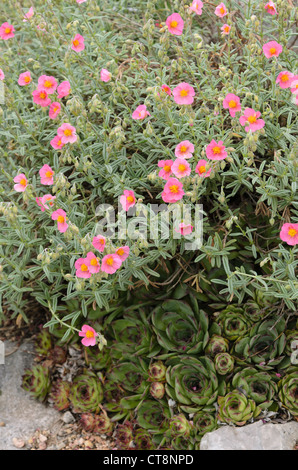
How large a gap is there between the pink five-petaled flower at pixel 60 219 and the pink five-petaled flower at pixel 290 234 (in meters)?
1.10

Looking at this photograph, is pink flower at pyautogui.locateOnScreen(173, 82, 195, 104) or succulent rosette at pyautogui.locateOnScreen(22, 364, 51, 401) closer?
pink flower at pyautogui.locateOnScreen(173, 82, 195, 104)

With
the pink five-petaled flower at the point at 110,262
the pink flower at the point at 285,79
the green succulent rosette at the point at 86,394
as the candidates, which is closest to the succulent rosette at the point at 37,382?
the green succulent rosette at the point at 86,394

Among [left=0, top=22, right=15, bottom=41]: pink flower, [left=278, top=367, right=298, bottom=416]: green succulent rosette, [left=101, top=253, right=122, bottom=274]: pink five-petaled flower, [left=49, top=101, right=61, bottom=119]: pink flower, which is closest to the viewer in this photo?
[left=101, top=253, right=122, bottom=274]: pink five-petaled flower

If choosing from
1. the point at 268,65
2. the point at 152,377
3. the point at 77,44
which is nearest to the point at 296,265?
the point at 152,377

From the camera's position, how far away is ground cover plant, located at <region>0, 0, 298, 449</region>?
2.81m

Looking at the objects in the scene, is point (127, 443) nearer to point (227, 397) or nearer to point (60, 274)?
point (227, 397)

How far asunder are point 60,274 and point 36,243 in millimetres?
253

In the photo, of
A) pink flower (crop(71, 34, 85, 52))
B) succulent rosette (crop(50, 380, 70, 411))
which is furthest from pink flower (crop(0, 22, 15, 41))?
succulent rosette (crop(50, 380, 70, 411))

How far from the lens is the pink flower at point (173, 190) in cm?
270

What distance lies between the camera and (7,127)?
3.39 meters

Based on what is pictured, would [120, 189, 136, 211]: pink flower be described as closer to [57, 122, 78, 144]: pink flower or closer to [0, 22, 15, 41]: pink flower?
[57, 122, 78, 144]: pink flower

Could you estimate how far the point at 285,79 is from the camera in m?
2.87

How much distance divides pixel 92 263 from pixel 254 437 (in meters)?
1.20

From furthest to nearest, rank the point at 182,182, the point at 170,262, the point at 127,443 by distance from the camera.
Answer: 1. the point at 170,262
2. the point at 127,443
3. the point at 182,182
